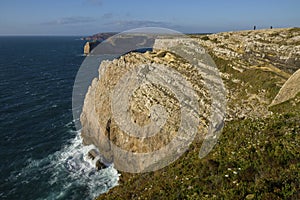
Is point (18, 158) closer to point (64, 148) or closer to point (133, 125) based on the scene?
point (64, 148)

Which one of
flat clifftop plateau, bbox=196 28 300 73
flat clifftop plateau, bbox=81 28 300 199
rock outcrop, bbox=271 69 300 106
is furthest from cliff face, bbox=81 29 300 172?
rock outcrop, bbox=271 69 300 106

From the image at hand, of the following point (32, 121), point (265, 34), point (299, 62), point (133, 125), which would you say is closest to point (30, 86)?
point (32, 121)

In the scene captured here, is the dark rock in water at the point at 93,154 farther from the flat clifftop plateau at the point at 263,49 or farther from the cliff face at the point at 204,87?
the flat clifftop plateau at the point at 263,49

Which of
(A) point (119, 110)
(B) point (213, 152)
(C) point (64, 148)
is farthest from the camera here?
(C) point (64, 148)

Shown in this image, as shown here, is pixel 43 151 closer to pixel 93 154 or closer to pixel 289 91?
pixel 93 154

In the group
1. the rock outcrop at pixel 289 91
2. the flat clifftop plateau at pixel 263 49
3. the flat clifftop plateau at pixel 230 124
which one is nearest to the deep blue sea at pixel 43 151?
the flat clifftop plateau at pixel 230 124

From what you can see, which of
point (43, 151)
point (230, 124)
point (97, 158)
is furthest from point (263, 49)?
point (43, 151)

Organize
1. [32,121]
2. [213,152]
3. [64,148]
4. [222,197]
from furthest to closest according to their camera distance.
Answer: [32,121] → [64,148] → [213,152] → [222,197]
